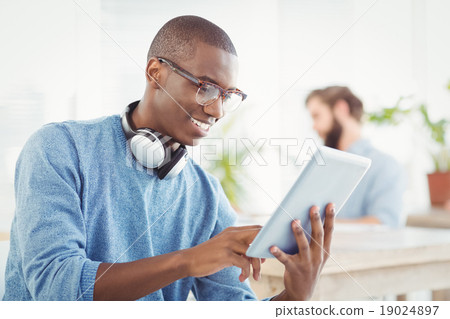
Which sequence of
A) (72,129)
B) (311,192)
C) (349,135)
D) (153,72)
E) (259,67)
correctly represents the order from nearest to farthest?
(311,192) → (72,129) → (153,72) → (259,67) → (349,135)

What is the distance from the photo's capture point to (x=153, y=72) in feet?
2.82

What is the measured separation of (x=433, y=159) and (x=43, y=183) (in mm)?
1698

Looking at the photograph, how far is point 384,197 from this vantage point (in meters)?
1.75

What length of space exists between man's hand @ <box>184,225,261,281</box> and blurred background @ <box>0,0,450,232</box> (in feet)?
1.98

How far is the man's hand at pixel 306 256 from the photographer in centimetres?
68

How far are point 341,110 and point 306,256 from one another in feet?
4.32

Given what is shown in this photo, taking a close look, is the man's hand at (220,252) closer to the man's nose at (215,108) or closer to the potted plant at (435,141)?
the man's nose at (215,108)

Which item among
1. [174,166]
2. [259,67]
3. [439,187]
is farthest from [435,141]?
[174,166]

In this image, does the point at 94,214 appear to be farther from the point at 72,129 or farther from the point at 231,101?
the point at 231,101

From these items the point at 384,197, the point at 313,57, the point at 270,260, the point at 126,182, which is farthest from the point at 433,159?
the point at 126,182

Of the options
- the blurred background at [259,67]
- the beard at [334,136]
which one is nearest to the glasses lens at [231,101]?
the blurred background at [259,67]

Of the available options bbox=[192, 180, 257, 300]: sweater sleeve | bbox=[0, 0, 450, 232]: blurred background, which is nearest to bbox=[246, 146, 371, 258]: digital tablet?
bbox=[192, 180, 257, 300]: sweater sleeve

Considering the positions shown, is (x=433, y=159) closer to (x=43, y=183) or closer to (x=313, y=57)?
(x=313, y=57)

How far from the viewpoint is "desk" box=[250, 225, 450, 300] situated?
3.09 feet
